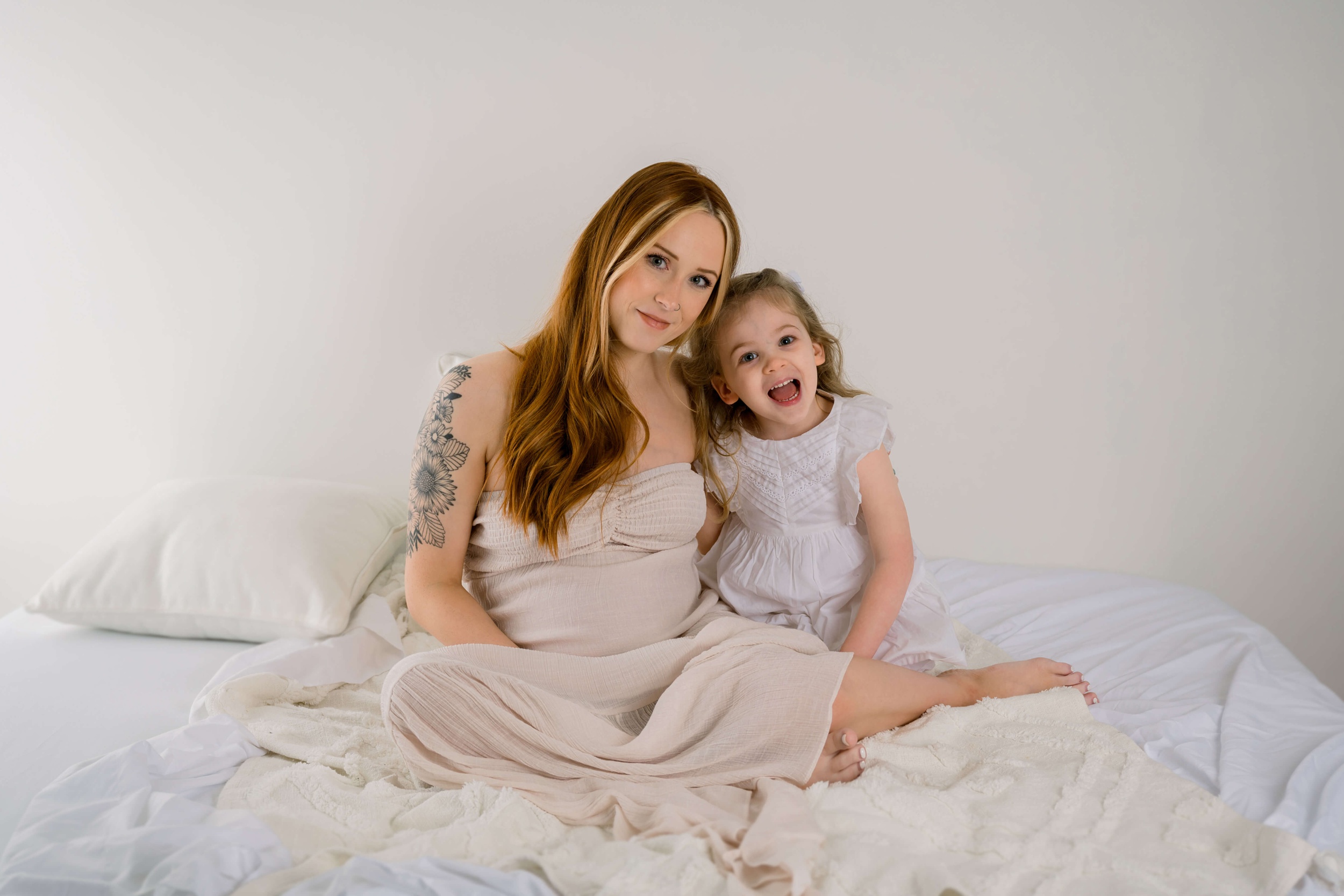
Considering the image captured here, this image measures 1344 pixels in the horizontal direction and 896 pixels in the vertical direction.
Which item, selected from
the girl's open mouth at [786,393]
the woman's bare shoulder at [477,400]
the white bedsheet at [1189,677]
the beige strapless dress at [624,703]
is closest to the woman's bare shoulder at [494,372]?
the woman's bare shoulder at [477,400]

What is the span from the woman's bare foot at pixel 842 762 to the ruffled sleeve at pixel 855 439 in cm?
46

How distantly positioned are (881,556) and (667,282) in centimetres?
62

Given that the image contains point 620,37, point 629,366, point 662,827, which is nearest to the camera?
point 662,827

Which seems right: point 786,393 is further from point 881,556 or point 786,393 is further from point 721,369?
point 881,556

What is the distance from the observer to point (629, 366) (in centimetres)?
155

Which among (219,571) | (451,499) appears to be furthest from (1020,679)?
(219,571)

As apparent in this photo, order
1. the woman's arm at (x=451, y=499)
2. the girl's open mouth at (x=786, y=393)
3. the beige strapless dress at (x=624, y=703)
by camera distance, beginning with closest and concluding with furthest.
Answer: the beige strapless dress at (x=624, y=703) → the woman's arm at (x=451, y=499) → the girl's open mouth at (x=786, y=393)

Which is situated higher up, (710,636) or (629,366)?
(629,366)

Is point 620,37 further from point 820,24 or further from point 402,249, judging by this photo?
point 402,249

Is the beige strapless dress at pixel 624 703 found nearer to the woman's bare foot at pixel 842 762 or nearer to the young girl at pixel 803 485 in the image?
the woman's bare foot at pixel 842 762

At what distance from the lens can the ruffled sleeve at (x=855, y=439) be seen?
1.49m

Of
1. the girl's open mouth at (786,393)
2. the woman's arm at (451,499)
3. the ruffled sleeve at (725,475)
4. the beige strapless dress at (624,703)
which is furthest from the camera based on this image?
the ruffled sleeve at (725,475)

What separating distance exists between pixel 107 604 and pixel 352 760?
0.80 metres

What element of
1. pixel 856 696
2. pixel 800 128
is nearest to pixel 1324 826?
pixel 856 696
